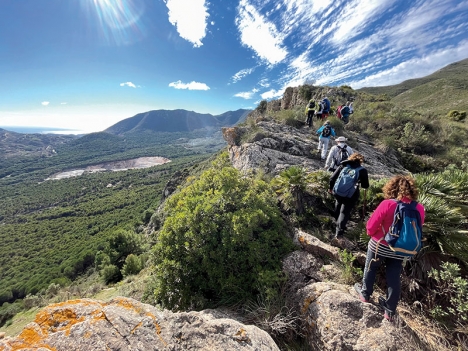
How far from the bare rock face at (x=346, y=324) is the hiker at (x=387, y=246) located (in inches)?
6.5

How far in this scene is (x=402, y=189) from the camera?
2896 mm

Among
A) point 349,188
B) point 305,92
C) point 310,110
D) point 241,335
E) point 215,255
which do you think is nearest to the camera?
point 241,335

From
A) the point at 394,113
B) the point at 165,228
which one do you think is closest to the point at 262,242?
the point at 165,228

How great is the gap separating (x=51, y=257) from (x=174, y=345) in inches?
2995

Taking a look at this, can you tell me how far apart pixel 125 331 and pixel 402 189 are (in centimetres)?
419

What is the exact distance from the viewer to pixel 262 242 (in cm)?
410

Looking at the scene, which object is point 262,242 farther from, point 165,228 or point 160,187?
point 160,187

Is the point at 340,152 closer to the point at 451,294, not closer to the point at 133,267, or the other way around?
the point at 451,294

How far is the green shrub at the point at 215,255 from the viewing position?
3.77 metres

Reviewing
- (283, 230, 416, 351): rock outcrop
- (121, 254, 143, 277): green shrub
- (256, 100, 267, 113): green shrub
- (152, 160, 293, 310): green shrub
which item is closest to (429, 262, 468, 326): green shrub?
(283, 230, 416, 351): rock outcrop

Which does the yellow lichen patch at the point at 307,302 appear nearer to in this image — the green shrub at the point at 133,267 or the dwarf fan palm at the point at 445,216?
the dwarf fan palm at the point at 445,216

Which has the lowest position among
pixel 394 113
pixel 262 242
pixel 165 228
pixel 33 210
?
pixel 33 210

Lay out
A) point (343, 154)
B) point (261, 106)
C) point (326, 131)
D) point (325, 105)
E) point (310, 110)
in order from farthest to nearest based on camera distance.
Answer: point (261, 106), point (310, 110), point (325, 105), point (326, 131), point (343, 154)

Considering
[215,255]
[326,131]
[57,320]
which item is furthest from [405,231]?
[326,131]
